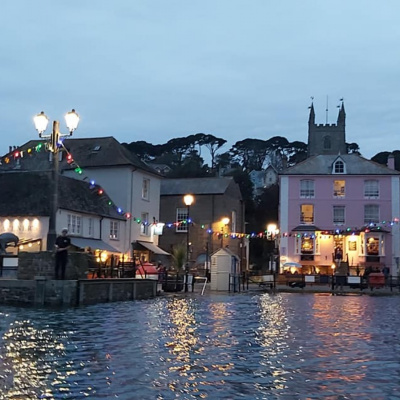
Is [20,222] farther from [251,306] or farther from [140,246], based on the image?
[251,306]

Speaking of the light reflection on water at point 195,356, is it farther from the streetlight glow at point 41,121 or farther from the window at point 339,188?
the window at point 339,188

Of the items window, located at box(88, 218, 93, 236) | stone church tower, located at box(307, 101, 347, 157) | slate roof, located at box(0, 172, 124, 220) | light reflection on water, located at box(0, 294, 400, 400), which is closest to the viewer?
light reflection on water, located at box(0, 294, 400, 400)

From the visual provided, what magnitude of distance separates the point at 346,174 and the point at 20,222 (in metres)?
28.1

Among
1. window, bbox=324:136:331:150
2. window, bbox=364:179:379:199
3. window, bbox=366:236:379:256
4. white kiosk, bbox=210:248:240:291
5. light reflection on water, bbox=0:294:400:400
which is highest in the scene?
window, bbox=324:136:331:150

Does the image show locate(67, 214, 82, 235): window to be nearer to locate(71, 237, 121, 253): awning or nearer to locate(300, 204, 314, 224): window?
locate(71, 237, 121, 253): awning

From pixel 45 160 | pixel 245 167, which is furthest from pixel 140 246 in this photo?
pixel 245 167

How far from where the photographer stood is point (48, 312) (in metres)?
18.2

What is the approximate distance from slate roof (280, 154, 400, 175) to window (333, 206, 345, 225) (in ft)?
9.80

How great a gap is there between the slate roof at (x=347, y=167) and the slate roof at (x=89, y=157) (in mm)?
13042

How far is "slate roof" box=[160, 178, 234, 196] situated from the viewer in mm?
55438

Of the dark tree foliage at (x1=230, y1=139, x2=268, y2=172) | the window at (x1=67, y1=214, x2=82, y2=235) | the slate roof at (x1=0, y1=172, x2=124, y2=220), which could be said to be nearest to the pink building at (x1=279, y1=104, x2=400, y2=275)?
the slate roof at (x1=0, y1=172, x2=124, y2=220)

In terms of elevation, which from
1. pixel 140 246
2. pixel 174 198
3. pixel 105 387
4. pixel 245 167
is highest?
pixel 245 167

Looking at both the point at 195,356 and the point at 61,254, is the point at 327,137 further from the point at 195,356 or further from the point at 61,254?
the point at 195,356

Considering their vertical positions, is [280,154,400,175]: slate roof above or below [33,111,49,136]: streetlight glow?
above
